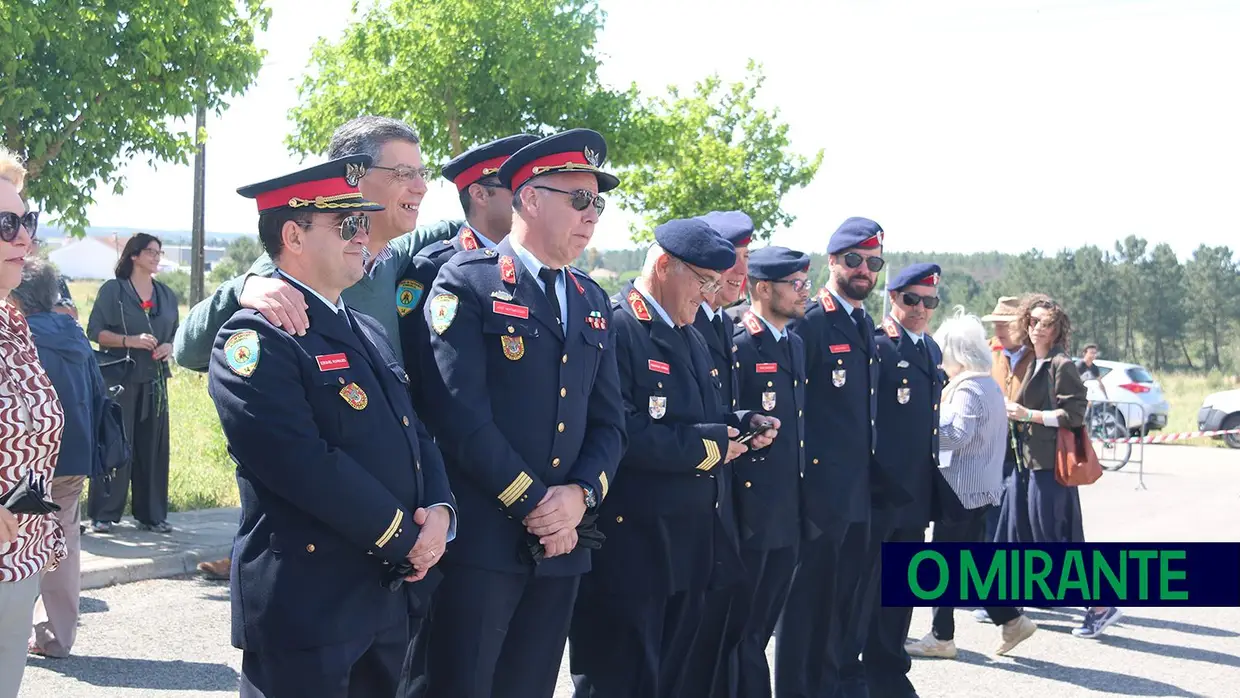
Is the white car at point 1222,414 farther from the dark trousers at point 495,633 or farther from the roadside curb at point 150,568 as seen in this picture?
the dark trousers at point 495,633

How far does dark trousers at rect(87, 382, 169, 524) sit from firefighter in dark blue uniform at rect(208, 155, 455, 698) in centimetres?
667

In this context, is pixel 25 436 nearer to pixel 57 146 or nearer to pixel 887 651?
pixel 887 651

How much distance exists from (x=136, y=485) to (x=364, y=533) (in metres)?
7.05

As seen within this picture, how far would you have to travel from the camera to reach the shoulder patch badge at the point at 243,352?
3.31 meters

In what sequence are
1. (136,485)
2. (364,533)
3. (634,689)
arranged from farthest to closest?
(136,485), (634,689), (364,533)

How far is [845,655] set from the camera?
20.4 feet

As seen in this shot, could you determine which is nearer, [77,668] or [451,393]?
[451,393]

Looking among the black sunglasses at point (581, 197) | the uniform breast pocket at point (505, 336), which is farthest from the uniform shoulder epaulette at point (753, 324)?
the uniform breast pocket at point (505, 336)

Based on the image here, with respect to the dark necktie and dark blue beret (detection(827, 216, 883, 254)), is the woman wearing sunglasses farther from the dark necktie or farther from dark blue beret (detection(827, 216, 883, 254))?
dark blue beret (detection(827, 216, 883, 254))

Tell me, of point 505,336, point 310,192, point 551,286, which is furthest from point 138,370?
point 310,192

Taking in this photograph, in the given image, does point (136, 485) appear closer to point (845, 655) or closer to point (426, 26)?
point (845, 655)

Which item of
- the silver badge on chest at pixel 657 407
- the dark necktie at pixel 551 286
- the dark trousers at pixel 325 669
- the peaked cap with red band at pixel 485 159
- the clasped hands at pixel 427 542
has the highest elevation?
the peaked cap with red band at pixel 485 159

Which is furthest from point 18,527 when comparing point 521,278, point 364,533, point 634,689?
point 634,689

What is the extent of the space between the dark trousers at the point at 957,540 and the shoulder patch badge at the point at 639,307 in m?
A: 3.18
